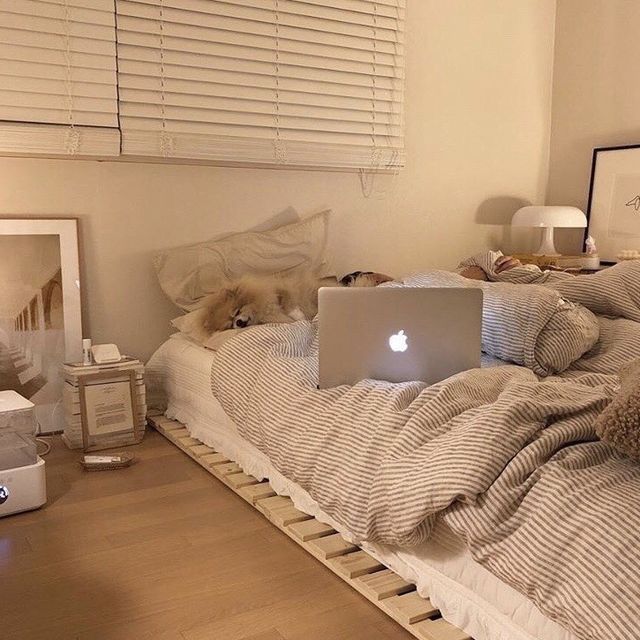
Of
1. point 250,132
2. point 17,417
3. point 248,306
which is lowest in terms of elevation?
point 17,417

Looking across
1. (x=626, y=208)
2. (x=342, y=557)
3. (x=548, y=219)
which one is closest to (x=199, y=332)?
(x=342, y=557)

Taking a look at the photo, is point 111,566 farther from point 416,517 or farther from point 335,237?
point 335,237

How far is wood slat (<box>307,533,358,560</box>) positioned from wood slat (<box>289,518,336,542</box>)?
2 cm

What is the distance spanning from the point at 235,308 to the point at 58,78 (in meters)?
1.00

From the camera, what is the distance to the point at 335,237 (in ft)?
10.2

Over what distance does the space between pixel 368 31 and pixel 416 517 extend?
2.41 metres

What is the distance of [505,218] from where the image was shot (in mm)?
3645

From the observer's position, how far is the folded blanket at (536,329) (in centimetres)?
177

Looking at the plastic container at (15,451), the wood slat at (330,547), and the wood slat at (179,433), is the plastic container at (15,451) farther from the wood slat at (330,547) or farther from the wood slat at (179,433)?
the wood slat at (330,547)

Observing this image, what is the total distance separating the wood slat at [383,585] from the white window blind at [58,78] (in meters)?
1.78

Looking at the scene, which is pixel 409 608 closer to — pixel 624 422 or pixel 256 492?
pixel 624 422

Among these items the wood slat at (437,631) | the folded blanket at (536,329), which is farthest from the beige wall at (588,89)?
the wood slat at (437,631)

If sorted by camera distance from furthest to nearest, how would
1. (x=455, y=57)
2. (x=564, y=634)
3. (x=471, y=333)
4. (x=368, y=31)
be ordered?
(x=455, y=57)
(x=368, y=31)
(x=471, y=333)
(x=564, y=634)

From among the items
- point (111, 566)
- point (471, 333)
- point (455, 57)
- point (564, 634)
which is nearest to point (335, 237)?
point (455, 57)
